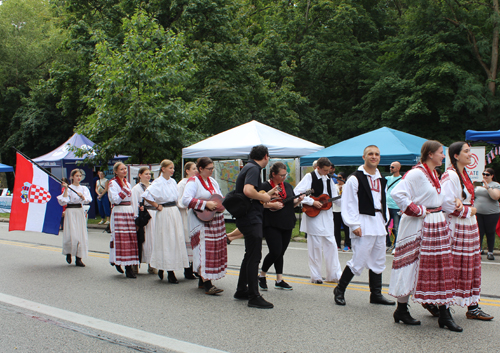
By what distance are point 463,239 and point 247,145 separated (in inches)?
363

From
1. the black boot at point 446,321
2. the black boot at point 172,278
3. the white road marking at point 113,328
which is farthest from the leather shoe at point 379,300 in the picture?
the black boot at point 172,278

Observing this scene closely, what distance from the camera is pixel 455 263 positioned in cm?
491

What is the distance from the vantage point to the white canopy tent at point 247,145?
13.8 metres

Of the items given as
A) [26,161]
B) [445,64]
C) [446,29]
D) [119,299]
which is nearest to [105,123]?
[26,161]

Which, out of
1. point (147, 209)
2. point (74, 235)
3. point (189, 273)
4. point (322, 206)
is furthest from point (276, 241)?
point (74, 235)

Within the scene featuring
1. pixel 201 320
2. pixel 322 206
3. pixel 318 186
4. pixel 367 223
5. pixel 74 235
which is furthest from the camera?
pixel 74 235

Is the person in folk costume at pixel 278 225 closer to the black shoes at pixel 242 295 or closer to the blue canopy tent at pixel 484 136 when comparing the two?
the black shoes at pixel 242 295

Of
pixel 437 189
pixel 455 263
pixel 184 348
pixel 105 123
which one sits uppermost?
pixel 105 123

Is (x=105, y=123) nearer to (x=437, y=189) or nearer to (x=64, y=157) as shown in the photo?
(x=64, y=157)

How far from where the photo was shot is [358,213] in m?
5.81

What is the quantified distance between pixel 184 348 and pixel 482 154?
9217mm

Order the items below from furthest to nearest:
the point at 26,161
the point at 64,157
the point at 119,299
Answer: the point at 64,157
the point at 26,161
the point at 119,299

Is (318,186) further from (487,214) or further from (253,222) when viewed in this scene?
(487,214)

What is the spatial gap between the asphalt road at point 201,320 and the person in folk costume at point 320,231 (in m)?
0.24
